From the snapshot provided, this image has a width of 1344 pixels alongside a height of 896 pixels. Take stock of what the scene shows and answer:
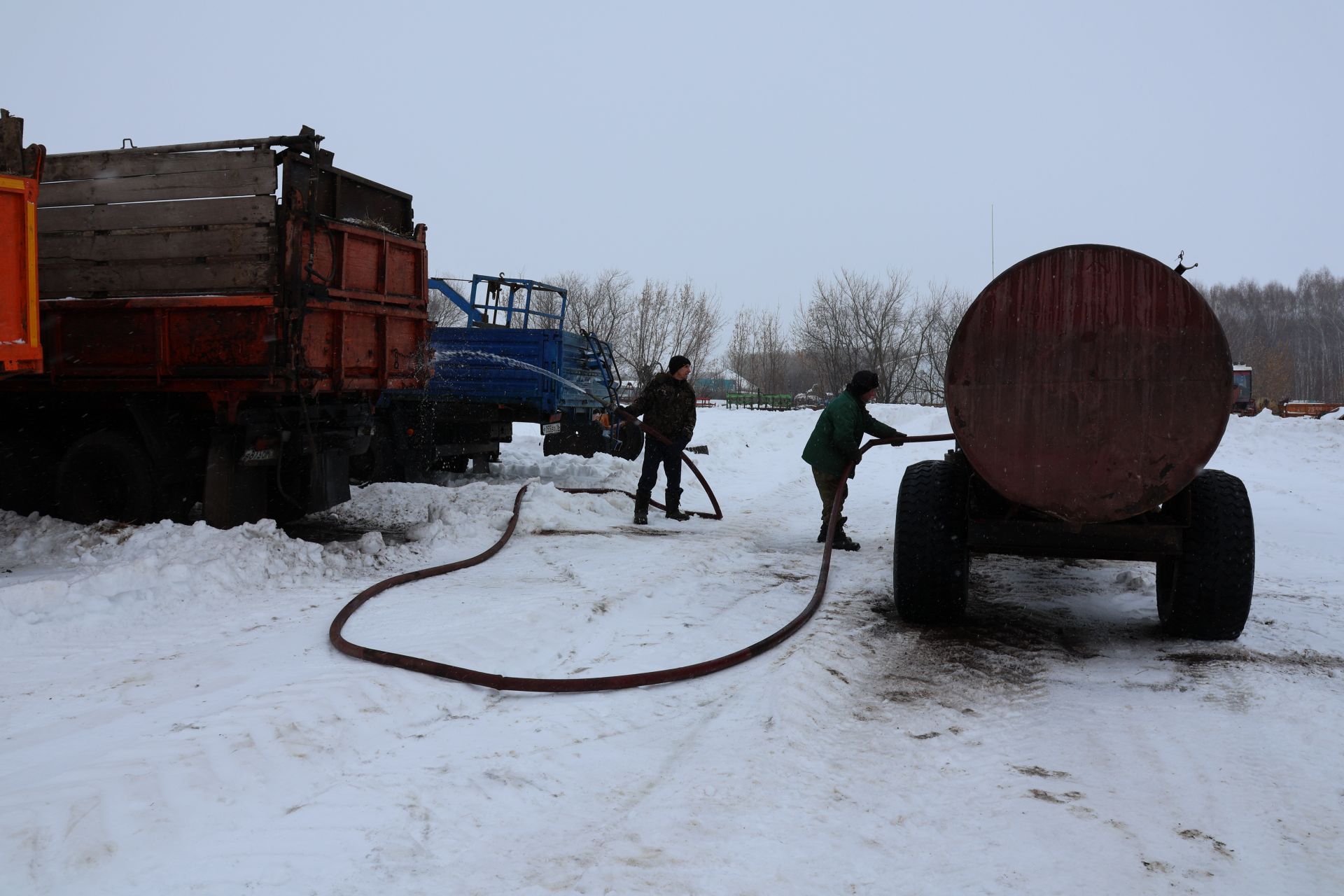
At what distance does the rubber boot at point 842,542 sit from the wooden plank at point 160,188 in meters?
5.39

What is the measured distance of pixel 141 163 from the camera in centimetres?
713

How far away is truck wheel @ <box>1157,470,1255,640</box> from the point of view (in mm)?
4809

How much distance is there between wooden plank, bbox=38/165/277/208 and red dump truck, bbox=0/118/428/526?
12 millimetres

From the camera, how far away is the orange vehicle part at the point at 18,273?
219 inches

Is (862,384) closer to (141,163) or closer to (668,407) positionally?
(668,407)

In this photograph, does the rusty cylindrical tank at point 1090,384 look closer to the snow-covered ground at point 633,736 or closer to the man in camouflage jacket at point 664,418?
the snow-covered ground at point 633,736

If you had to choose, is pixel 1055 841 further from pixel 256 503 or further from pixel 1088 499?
pixel 256 503

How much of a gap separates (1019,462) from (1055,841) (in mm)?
2384

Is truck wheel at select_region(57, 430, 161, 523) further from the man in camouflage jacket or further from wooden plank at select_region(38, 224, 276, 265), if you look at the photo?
the man in camouflage jacket

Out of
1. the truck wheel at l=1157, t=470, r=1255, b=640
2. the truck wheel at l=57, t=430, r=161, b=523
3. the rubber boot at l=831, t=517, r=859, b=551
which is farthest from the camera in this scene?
the rubber boot at l=831, t=517, r=859, b=551

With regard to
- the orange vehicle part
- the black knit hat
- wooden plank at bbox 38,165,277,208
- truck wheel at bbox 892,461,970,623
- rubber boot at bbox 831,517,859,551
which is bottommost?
rubber boot at bbox 831,517,859,551

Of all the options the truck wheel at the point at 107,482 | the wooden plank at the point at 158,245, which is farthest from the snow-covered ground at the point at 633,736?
the wooden plank at the point at 158,245

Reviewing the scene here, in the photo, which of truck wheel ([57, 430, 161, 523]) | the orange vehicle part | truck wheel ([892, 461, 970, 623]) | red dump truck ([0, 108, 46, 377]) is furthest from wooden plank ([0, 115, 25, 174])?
truck wheel ([892, 461, 970, 623])

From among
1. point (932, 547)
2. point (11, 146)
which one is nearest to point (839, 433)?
point (932, 547)
